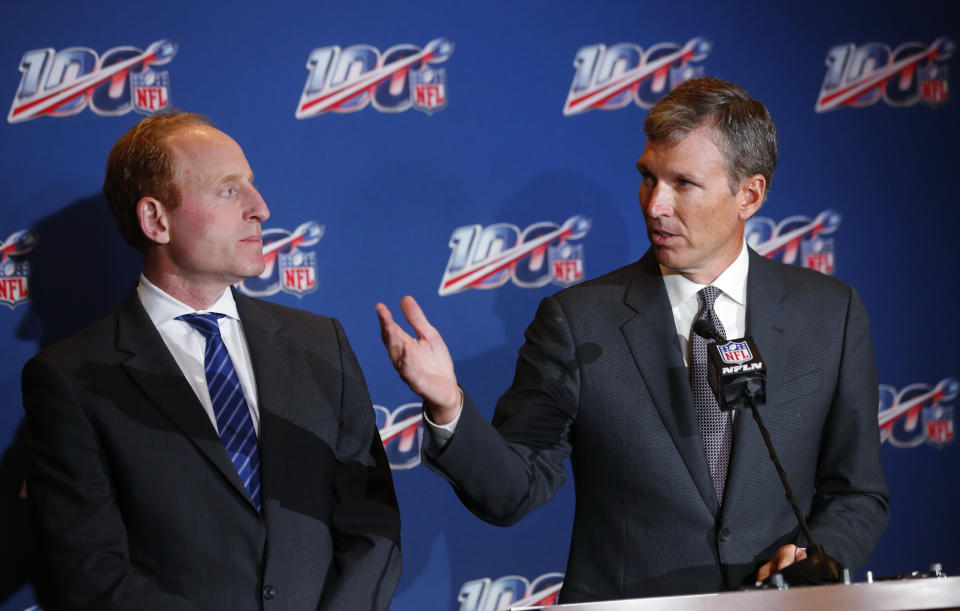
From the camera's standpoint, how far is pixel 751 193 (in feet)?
7.57

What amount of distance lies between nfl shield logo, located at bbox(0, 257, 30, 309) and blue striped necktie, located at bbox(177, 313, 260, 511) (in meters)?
0.72

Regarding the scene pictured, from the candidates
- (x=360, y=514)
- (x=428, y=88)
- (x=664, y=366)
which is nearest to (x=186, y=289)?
(x=360, y=514)

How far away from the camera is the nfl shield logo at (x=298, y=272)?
9.55 feet

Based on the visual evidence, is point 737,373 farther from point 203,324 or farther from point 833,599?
point 203,324

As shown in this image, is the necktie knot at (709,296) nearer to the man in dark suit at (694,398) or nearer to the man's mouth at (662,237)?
the man in dark suit at (694,398)

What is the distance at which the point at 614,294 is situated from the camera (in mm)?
2285

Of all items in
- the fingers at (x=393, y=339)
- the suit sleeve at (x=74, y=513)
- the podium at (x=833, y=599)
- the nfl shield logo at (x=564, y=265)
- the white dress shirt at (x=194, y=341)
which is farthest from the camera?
the nfl shield logo at (x=564, y=265)

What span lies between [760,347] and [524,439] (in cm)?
57

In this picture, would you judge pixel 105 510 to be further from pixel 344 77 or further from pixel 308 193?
pixel 344 77

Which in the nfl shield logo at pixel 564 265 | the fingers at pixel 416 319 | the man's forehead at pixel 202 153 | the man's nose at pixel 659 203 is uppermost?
the man's forehead at pixel 202 153

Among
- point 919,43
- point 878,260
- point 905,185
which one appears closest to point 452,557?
point 878,260

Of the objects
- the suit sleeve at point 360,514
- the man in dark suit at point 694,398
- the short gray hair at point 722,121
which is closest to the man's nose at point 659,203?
the man in dark suit at point 694,398

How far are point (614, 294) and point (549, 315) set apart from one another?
0.16m

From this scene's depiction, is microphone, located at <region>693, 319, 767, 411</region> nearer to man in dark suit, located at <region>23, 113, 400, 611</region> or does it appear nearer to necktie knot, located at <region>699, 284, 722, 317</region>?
necktie knot, located at <region>699, 284, 722, 317</region>
